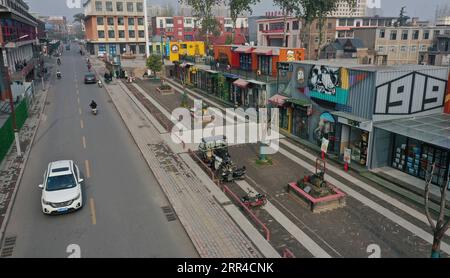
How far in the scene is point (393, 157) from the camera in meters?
21.2

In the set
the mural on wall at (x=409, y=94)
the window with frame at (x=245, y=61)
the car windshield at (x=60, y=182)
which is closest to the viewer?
the car windshield at (x=60, y=182)

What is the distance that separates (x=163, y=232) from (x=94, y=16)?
327 feet

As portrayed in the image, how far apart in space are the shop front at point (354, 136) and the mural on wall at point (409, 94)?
3.71 ft

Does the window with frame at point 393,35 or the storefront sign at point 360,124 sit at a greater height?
the window with frame at point 393,35

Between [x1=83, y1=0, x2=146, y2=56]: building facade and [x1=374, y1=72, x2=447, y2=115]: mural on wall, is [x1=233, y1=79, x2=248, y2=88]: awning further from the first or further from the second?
[x1=83, y1=0, x2=146, y2=56]: building facade

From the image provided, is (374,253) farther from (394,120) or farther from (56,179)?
(56,179)

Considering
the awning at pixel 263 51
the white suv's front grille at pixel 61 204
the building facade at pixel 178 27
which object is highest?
the building facade at pixel 178 27

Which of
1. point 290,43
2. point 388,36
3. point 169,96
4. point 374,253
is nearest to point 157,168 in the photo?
point 374,253

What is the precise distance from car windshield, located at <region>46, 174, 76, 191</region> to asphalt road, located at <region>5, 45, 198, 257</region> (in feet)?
4.23

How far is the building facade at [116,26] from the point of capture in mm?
100312

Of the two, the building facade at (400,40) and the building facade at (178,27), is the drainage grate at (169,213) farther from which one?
the building facade at (178,27)

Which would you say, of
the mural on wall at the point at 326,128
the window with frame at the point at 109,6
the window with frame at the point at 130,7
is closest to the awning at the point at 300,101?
the mural on wall at the point at 326,128

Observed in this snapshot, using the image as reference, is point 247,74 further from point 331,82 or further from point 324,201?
point 324,201

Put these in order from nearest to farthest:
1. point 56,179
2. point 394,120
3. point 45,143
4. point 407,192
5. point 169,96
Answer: point 56,179 → point 407,192 → point 394,120 → point 45,143 → point 169,96
